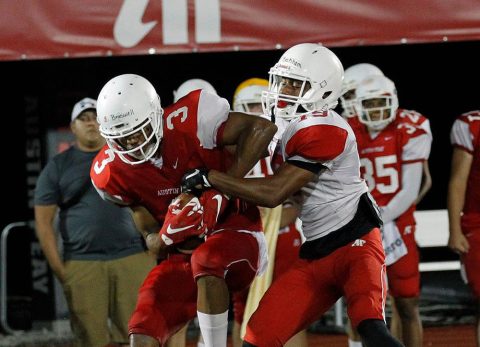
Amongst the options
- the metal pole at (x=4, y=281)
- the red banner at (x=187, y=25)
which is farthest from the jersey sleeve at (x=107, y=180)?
the metal pole at (x=4, y=281)

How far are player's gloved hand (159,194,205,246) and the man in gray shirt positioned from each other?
1.71m

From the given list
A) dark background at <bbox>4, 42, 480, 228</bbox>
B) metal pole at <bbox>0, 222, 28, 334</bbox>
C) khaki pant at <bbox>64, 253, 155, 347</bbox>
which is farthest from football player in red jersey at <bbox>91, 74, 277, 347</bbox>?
dark background at <bbox>4, 42, 480, 228</bbox>

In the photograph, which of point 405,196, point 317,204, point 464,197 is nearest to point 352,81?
point 405,196

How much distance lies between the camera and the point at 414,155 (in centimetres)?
588

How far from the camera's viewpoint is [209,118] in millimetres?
4371

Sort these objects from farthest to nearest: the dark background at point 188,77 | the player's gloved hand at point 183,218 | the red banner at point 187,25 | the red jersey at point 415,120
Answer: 1. the dark background at point 188,77
2. the red jersey at point 415,120
3. the red banner at point 187,25
4. the player's gloved hand at point 183,218

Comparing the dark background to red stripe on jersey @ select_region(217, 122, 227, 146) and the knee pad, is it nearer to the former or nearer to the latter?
red stripe on jersey @ select_region(217, 122, 227, 146)

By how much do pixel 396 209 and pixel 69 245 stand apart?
1.81 meters

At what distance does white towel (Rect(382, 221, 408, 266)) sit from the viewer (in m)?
5.78

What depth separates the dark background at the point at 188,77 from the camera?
7.75 meters

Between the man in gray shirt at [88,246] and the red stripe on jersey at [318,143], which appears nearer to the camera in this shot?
the red stripe on jersey at [318,143]

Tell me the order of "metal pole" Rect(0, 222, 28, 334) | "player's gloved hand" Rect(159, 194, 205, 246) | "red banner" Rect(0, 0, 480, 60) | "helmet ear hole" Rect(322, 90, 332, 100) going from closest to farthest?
"player's gloved hand" Rect(159, 194, 205, 246) < "helmet ear hole" Rect(322, 90, 332, 100) < "red banner" Rect(0, 0, 480, 60) < "metal pole" Rect(0, 222, 28, 334)

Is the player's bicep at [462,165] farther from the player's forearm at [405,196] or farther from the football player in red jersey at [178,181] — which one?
the football player in red jersey at [178,181]

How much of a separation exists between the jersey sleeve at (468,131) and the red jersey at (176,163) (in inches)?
62.6
